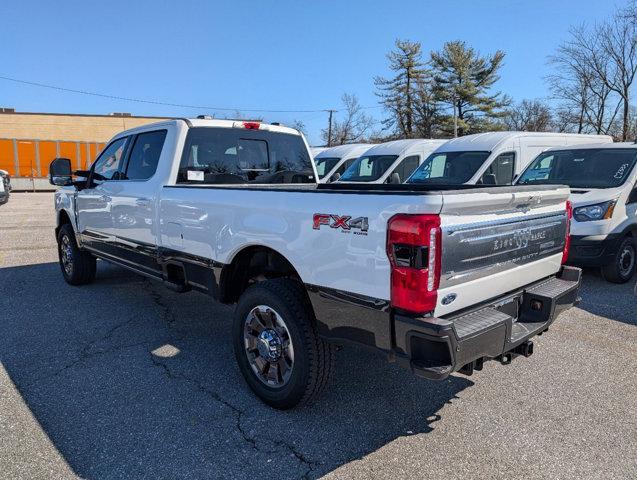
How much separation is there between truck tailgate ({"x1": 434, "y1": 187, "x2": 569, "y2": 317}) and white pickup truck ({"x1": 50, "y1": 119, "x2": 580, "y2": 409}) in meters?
0.01

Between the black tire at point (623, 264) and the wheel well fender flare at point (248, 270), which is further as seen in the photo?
the black tire at point (623, 264)

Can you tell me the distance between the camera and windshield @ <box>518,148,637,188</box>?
6992mm

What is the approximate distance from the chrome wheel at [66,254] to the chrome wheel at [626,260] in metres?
7.55

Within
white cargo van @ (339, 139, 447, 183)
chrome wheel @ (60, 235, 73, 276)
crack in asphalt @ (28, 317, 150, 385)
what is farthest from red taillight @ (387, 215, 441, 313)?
white cargo van @ (339, 139, 447, 183)

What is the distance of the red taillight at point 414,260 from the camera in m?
2.41

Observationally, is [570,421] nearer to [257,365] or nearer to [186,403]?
[257,365]

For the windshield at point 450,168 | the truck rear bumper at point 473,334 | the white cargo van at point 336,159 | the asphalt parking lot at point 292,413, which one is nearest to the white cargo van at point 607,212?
the asphalt parking lot at point 292,413

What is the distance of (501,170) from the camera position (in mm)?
9695

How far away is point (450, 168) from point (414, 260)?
7829 mm

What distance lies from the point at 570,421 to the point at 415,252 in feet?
5.99

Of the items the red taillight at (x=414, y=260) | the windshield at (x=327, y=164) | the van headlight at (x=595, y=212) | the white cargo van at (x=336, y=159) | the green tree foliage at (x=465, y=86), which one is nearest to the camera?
the red taillight at (x=414, y=260)

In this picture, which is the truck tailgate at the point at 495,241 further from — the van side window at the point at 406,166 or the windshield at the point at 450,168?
the van side window at the point at 406,166

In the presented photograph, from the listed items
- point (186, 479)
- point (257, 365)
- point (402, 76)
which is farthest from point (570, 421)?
point (402, 76)

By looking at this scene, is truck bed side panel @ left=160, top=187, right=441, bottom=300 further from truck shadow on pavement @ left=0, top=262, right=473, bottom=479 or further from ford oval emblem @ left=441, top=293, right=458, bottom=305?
truck shadow on pavement @ left=0, top=262, right=473, bottom=479
